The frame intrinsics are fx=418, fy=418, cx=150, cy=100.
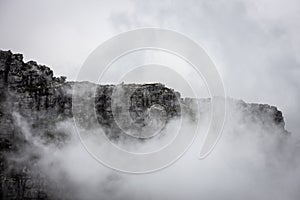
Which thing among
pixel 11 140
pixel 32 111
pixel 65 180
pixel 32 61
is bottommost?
pixel 65 180

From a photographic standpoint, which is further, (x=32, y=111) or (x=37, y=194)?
(x=32, y=111)

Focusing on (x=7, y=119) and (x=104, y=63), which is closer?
(x=104, y=63)

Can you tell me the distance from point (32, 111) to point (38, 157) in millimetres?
21642

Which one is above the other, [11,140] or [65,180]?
[11,140]

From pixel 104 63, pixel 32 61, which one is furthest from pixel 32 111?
pixel 104 63

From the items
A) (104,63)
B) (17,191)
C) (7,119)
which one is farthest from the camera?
(7,119)

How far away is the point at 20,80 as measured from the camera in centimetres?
19250

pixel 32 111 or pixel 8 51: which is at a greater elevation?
pixel 8 51

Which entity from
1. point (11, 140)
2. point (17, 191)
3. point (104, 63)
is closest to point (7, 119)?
point (11, 140)

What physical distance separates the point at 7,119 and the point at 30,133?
12.7m

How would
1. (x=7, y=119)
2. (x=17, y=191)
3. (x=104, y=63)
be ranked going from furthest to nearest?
1. (x=7, y=119)
2. (x=17, y=191)
3. (x=104, y=63)

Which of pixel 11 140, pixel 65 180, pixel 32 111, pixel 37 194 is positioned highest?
pixel 32 111

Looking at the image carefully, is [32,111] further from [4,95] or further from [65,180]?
[65,180]

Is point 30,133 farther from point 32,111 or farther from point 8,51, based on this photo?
point 8,51
